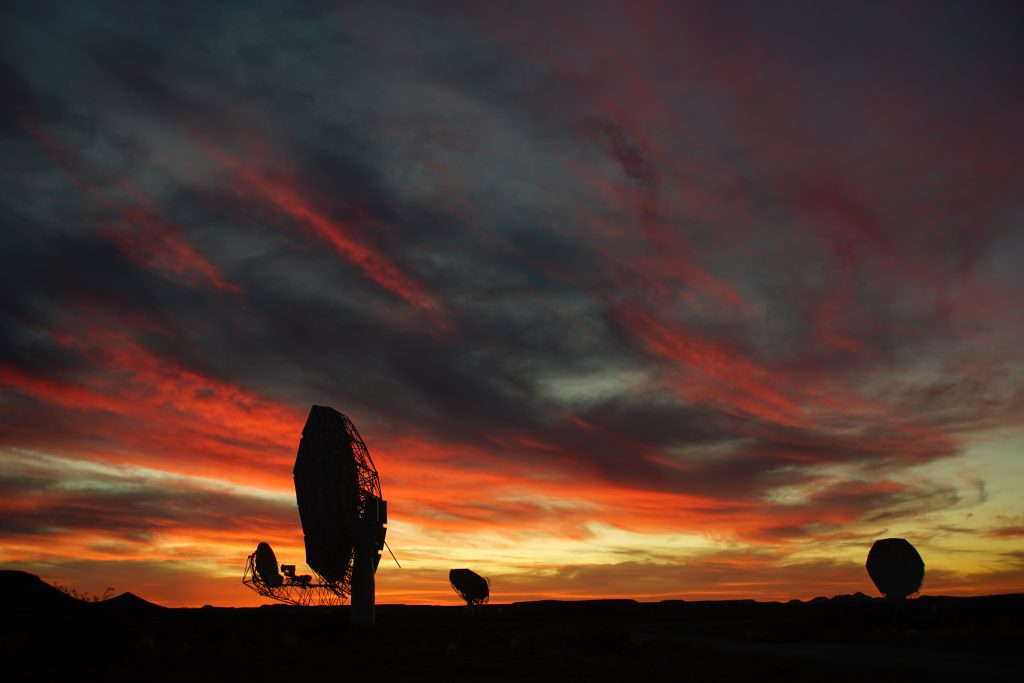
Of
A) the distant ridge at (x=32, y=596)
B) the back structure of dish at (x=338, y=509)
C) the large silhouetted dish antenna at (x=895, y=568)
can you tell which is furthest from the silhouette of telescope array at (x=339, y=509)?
the large silhouetted dish antenna at (x=895, y=568)

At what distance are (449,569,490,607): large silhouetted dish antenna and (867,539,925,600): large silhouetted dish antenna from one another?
169 feet

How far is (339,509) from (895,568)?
138ft

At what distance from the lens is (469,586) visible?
317ft

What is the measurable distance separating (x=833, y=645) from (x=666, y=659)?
11414mm

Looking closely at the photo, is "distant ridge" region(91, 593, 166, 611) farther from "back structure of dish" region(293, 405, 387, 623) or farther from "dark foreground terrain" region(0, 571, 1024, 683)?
"back structure of dish" region(293, 405, 387, 623)

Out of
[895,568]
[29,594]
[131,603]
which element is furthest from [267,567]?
[895,568]

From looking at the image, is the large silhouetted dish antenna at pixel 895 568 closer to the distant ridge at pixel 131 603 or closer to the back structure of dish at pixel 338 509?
the back structure of dish at pixel 338 509

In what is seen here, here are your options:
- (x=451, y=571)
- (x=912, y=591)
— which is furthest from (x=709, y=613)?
(x=912, y=591)

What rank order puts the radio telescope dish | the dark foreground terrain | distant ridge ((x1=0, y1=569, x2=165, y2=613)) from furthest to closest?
1. the radio telescope dish
2. distant ridge ((x1=0, y1=569, x2=165, y2=613))
3. the dark foreground terrain

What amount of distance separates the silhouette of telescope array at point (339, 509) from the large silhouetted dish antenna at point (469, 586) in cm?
3967

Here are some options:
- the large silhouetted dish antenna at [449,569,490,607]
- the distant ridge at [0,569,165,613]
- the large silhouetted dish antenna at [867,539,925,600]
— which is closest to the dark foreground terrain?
the distant ridge at [0,569,165,613]

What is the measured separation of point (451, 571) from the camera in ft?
319

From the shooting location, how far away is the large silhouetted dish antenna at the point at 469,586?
316 feet

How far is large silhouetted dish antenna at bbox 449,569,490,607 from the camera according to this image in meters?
96.2
